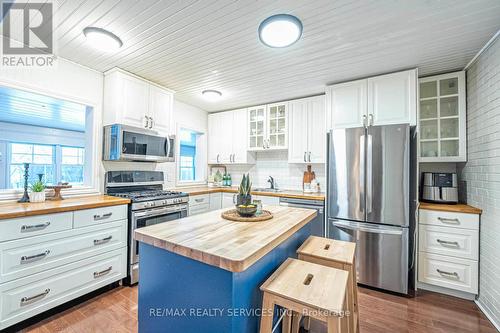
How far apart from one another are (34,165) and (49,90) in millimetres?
4684

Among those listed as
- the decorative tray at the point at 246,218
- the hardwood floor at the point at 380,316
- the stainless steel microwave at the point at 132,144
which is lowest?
the hardwood floor at the point at 380,316

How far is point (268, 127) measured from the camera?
377cm

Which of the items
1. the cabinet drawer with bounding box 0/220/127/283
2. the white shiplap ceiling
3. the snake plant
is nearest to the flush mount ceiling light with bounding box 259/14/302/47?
the white shiplap ceiling

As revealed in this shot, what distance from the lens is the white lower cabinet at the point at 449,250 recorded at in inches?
84.7

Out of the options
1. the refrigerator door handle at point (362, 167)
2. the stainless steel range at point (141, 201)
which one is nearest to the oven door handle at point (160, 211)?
the stainless steel range at point (141, 201)

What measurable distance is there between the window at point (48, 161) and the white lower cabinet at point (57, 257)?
4037 mm

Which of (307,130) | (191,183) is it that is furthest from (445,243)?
(191,183)

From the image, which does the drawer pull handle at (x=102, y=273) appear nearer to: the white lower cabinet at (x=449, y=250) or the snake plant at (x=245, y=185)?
the snake plant at (x=245, y=185)

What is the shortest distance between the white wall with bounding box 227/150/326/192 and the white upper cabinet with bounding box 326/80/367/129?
92 centimetres

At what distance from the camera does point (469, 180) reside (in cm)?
239

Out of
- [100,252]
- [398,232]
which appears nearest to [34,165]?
[100,252]

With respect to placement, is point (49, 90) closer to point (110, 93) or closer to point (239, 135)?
point (110, 93)

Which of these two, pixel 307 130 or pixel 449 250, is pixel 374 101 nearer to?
pixel 307 130

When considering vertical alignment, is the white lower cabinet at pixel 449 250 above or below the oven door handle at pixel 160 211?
below
